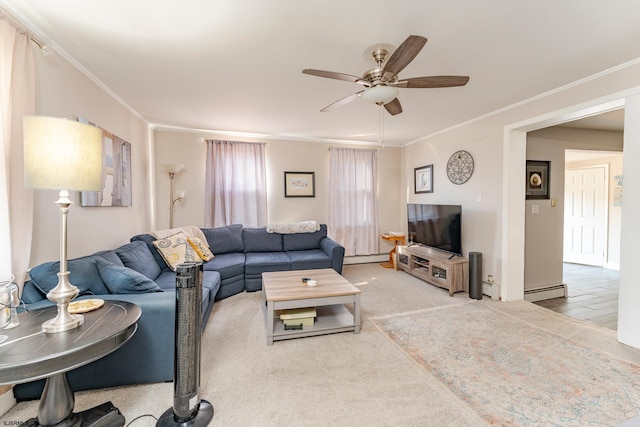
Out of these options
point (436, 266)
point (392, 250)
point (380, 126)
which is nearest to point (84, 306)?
point (436, 266)

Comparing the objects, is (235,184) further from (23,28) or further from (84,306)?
(84,306)

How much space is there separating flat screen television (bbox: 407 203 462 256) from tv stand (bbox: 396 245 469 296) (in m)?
0.13

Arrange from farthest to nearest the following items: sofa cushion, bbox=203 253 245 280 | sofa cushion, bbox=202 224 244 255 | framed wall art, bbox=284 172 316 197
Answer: framed wall art, bbox=284 172 316 197
sofa cushion, bbox=202 224 244 255
sofa cushion, bbox=203 253 245 280

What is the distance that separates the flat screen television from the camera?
3.67 meters

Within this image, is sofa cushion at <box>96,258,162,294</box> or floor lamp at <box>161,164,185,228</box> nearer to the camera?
sofa cushion at <box>96,258,162,294</box>

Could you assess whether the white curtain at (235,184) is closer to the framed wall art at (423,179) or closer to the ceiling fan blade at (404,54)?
the framed wall art at (423,179)

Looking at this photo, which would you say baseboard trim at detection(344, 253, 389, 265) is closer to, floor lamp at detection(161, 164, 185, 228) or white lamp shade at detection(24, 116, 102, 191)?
floor lamp at detection(161, 164, 185, 228)

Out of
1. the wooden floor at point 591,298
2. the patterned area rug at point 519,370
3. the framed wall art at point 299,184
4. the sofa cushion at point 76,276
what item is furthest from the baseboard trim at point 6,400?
the wooden floor at point 591,298

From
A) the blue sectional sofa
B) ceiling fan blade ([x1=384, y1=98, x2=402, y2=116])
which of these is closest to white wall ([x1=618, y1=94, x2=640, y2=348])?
ceiling fan blade ([x1=384, y1=98, x2=402, y2=116])

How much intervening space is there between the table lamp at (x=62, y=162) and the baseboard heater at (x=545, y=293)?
4571 millimetres

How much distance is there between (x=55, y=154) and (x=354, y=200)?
14.3 ft

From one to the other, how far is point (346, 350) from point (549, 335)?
6.26 feet

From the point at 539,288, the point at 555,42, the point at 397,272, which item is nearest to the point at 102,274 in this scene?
the point at 555,42

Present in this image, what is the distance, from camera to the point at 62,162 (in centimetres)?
116
